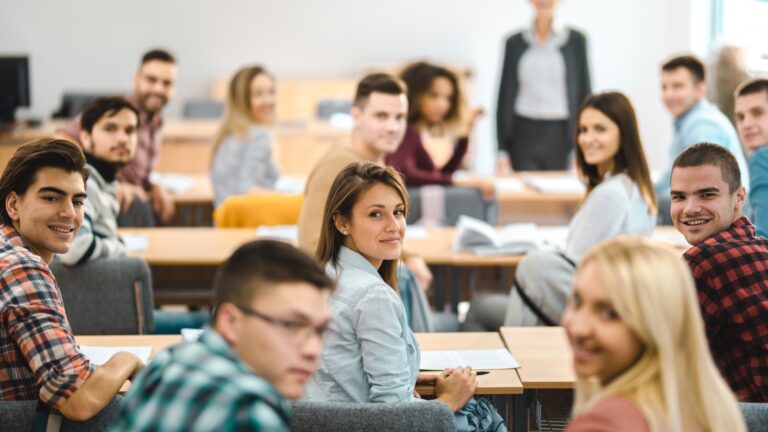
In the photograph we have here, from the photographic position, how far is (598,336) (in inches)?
60.4

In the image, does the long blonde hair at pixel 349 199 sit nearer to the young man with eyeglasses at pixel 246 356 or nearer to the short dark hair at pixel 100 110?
the young man with eyeglasses at pixel 246 356

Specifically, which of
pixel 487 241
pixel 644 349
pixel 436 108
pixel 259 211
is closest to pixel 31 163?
pixel 644 349

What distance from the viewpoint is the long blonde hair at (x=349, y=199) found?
2.72 meters

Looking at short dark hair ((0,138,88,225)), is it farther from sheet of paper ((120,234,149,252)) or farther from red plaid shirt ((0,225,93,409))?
sheet of paper ((120,234,149,252))

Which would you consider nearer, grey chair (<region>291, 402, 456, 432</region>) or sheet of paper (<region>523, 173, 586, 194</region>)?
grey chair (<region>291, 402, 456, 432</region>)

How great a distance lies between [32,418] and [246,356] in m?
0.88

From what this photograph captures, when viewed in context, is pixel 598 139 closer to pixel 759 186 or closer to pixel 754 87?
pixel 759 186

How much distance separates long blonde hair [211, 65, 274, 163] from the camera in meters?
5.70

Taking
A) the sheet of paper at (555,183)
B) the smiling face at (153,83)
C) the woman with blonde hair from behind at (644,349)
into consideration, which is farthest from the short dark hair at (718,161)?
the smiling face at (153,83)

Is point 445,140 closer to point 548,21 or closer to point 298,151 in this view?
point 298,151

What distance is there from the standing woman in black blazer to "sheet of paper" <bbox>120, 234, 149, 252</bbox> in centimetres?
266

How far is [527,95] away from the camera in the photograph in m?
6.81

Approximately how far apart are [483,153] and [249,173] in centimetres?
509

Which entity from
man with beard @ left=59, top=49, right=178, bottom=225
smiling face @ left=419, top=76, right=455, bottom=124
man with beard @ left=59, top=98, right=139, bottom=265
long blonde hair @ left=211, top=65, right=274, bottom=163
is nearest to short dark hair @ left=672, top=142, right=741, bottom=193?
man with beard @ left=59, top=98, right=139, bottom=265
